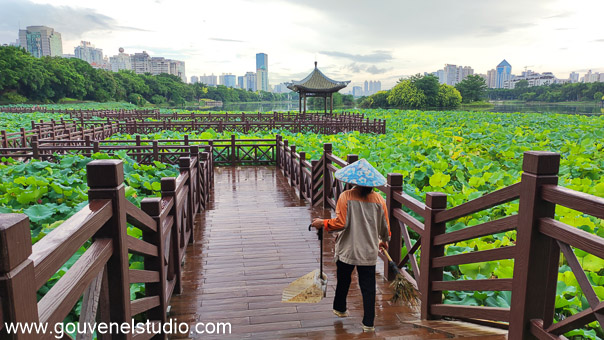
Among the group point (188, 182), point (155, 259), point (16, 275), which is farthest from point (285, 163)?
point (16, 275)

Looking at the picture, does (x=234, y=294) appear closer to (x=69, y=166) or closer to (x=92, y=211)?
(x=92, y=211)

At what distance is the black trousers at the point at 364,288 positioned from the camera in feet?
9.32

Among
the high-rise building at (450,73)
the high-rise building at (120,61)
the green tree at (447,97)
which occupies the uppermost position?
the high-rise building at (120,61)

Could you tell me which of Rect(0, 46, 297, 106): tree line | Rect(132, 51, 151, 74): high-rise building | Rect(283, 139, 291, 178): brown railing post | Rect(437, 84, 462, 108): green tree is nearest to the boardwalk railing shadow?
Rect(283, 139, 291, 178): brown railing post

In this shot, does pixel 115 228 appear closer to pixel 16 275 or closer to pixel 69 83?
pixel 16 275

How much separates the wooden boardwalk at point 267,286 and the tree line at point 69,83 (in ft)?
169

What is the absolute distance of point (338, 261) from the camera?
301 cm

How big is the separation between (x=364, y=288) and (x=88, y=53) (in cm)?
20988

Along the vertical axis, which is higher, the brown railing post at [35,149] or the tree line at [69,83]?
the tree line at [69,83]

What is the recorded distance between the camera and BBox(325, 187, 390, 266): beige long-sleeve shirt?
9.21 feet

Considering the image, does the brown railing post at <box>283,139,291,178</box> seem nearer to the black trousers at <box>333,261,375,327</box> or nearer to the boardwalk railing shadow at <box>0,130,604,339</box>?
the boardwalk railing shadow at <box>0,130,604,339</box>

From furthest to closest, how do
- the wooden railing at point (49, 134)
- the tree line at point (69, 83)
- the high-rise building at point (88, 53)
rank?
the high-rise building at point (88, 53) → the tree line at point (69, 83) → the wooden railing at point (49, 134)

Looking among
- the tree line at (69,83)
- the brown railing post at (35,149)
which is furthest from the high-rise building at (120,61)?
the brown railing post at (35,149)

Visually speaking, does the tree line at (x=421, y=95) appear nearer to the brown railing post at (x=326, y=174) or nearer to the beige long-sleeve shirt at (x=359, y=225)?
the brown railing post at (x=326, y=174)
